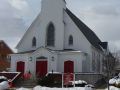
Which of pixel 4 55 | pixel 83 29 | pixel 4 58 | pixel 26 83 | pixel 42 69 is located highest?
pixel 83 29

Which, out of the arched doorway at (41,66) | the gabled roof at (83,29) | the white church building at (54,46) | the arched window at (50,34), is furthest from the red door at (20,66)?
the gabled roof at (83,29)

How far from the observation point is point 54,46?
3178 centimetres

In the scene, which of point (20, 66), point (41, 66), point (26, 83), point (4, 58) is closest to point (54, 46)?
point (41, 66)

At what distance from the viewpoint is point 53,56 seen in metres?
28.8

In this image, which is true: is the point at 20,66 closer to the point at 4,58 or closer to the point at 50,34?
the point at 50,34

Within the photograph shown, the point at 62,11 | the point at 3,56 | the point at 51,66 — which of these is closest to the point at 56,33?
the point at 62,11

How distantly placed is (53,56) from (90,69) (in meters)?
6.02

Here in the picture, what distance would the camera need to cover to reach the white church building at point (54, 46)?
28.9 m

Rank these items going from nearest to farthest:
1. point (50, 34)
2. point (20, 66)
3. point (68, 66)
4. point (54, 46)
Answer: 1. point (68, 66)
2. point (20, 66)
3. point (54, 46)
4. point (50, 34)

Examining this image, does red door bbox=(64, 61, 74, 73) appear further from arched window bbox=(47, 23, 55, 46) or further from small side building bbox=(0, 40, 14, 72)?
small side building bbox=(0, 40, 14, 72)

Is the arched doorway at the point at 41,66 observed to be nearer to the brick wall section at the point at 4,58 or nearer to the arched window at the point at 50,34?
the arched window at the point at 50,34

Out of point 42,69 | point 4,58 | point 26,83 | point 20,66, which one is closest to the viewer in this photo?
point 26,83

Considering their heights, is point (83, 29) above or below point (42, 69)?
above

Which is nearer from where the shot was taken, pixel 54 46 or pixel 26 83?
pixel 26 83
